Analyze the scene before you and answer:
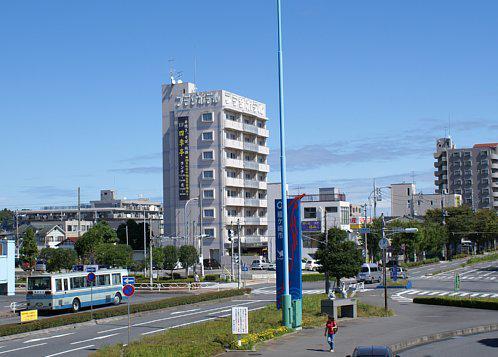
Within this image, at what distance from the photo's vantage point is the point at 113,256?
73188mm

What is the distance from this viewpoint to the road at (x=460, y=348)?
24.8m

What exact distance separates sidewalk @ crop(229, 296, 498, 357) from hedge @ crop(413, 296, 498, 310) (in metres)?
0.77

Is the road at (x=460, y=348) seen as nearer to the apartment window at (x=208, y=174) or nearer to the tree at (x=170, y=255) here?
the tree at (x=170, y=255)

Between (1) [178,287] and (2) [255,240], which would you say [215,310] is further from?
(2) [255,240]

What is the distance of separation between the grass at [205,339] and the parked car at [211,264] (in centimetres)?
5870

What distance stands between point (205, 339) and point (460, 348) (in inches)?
389

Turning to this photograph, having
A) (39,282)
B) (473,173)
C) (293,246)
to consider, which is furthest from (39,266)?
(473,173)

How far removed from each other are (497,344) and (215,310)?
67.4ft

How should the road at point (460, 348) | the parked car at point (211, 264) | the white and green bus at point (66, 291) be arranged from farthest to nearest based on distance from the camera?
the parked car at point (211, 264), the white and green bus at point (66, 291), the road at point (460, 348)

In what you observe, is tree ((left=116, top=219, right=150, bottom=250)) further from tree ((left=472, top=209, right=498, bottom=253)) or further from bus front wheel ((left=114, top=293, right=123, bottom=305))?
bus front wheel ((left=114, top=293, right=123, bottom=305))

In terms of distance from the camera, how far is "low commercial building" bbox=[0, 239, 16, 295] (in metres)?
62.0

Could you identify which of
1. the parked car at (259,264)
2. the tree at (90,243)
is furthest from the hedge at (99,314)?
the parked car at (259,264)

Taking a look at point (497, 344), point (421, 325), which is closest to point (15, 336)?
point (421, 325)

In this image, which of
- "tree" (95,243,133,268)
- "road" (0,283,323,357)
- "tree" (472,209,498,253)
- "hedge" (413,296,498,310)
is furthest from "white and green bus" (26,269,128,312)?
"tree" (472,209,498,253)
